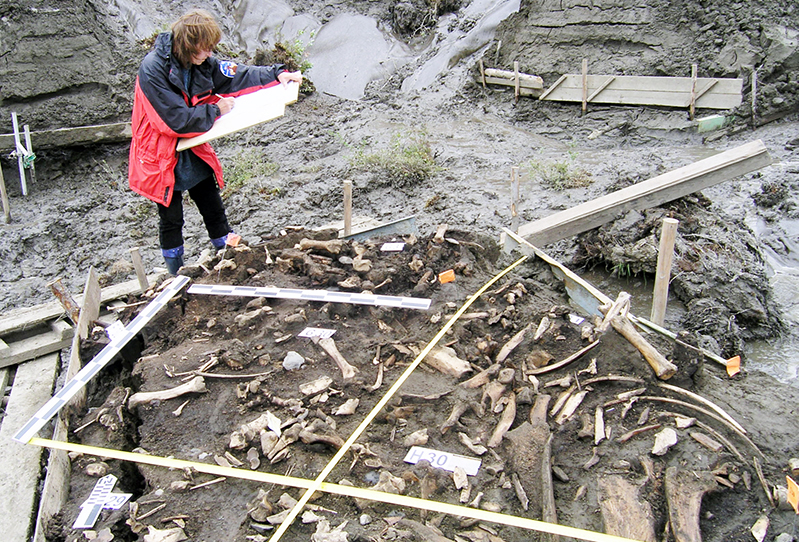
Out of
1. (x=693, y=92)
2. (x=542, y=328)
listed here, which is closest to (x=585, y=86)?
(x=693, y=92)

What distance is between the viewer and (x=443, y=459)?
2.58 m

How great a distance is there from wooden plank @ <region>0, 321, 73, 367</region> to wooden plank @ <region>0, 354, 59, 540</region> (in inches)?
2.1

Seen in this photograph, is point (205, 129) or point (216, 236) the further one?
point (216, 236)

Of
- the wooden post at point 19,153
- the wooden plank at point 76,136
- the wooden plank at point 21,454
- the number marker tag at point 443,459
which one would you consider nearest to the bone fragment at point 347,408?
the number marker tag at point 443,459

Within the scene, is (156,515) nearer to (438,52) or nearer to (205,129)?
(205,129)

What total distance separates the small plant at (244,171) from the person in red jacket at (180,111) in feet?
9.66

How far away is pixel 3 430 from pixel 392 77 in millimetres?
10481

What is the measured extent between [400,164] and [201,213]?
127 inches

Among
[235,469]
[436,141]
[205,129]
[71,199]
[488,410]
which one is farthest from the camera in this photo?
[436,141]

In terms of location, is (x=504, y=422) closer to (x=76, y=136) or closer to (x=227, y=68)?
(x=227, y=68)

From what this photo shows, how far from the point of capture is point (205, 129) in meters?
4.01

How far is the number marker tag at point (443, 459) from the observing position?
8.30ft

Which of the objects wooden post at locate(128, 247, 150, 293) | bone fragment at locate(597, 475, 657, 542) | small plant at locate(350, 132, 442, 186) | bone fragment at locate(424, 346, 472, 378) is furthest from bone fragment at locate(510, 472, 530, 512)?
small plant at locate(350, 132, 442, 186)

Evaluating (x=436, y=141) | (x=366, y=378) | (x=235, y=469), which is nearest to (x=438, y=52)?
(x=436, y=141)
